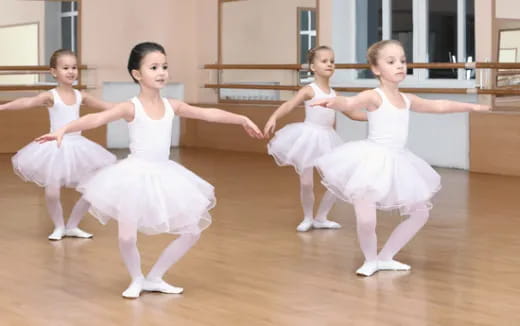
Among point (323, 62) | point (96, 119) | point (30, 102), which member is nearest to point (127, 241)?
point (96, 119)

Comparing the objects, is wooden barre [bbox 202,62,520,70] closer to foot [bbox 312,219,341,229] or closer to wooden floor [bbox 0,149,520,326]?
wooden floor [bbox 0,149,520,326]

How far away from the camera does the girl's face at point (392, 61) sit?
4246 millimetres

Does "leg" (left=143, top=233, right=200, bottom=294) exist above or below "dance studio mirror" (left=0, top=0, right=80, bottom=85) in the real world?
below

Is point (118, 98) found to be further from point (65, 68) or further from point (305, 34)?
point (65, 68)

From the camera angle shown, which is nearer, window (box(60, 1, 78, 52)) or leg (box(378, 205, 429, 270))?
leg (box(378, 205, 429, 270))

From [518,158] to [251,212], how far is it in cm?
323

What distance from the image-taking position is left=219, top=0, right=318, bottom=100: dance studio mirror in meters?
10.6

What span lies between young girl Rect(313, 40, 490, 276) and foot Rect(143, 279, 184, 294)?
0.85 meters

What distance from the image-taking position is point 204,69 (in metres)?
12.1

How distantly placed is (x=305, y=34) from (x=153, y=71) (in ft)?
22.6

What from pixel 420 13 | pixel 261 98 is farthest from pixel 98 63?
pixel 420 13

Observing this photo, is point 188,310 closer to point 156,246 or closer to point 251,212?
point 156,246

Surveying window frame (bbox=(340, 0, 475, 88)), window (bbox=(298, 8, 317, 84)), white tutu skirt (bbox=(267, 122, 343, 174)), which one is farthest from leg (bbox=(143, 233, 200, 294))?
window (bbox=(298, 8, 317, 84))

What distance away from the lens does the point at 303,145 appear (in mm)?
5418
